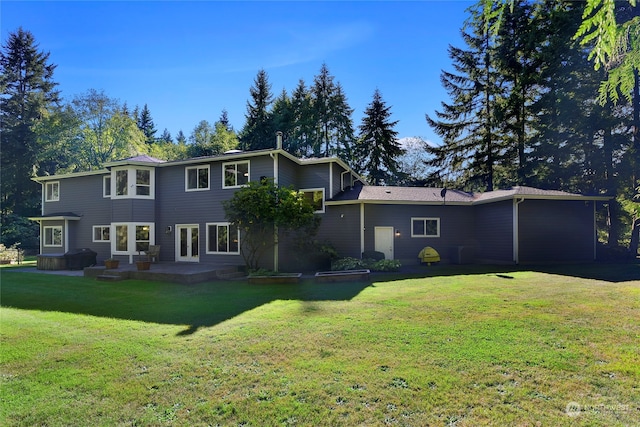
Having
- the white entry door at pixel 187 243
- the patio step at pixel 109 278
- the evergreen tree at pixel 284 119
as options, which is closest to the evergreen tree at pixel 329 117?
the evergreen tree at pixel 284 119

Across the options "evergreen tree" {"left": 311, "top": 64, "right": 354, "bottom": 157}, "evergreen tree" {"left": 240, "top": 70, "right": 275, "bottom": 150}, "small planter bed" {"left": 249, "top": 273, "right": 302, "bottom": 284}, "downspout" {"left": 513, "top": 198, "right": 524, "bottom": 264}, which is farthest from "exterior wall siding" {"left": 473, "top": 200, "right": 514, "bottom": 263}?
"evergreen tree" {"left": 240, "top": 70, "right": 275, "bottom": 150}

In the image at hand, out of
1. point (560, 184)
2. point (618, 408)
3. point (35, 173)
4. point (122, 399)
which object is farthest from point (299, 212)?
point (35, 173)

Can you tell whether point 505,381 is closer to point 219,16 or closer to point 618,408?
point 618,408

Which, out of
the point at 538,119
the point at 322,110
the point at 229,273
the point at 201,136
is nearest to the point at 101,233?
the point at 229,273

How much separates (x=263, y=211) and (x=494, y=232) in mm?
10832

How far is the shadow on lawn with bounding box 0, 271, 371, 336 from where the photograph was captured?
650 centimetres

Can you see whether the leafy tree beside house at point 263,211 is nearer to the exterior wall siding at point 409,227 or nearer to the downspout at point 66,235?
the exterior wall siding at point 409,227

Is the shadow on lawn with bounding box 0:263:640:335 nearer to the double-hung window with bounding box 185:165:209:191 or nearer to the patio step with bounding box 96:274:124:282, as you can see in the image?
the patio step with bounding box 96:274:124:282

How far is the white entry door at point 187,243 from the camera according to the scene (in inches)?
584

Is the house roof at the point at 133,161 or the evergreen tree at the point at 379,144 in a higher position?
the evergreen tree at the point at 379,144

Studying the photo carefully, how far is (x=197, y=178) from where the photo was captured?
15.1 meters

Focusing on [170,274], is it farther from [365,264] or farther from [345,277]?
[365,264]

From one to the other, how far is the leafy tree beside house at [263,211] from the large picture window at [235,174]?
1.99m

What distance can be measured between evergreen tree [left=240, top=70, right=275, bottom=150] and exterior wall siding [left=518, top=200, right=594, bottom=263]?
22.8 m
